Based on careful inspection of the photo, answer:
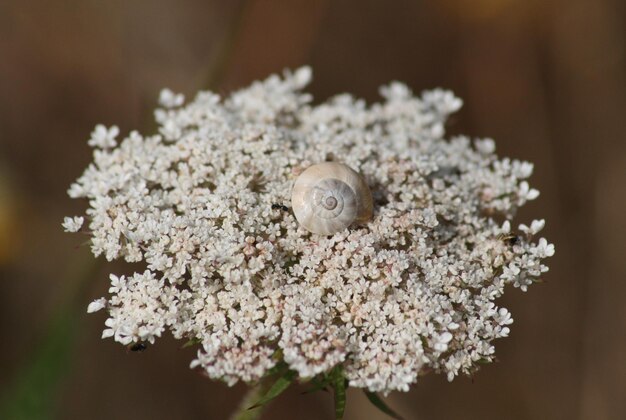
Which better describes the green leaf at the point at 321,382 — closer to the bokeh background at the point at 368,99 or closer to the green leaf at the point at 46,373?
the green leaf at the point at 46,373

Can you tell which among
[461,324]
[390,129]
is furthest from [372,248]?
[390,129]

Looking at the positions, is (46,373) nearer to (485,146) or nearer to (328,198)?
(328,198)

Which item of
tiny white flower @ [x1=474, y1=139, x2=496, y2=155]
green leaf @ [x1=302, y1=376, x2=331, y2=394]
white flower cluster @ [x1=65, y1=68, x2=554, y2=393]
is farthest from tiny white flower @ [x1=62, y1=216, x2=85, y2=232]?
tiny white flower @ [x1=474, y1=139, x2=496, y2=155]

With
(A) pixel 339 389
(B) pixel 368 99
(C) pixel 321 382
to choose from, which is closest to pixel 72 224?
(C) pixel 321 382

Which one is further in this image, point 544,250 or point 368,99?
point 368,99

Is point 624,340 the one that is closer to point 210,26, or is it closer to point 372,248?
point 372,248

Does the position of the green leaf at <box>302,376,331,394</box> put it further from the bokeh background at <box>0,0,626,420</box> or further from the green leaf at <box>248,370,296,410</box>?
the bokeh background at <box>0,0,626,420</box>

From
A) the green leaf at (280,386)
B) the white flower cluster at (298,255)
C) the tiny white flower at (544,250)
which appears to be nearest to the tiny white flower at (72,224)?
the white flower cluster at (298,255)
